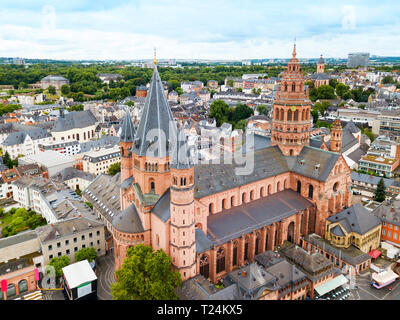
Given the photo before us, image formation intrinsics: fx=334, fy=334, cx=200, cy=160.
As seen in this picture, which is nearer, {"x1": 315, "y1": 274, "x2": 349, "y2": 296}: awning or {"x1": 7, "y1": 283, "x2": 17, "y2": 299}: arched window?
{"x1": 315, "y1": 274, "x2": 349, "y2": 296}: awning

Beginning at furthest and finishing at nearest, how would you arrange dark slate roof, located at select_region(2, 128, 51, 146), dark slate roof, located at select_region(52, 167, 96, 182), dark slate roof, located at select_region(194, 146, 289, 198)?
dark slate roof, located at select_region(2, 128, 51, 146) → dark slate roof, located at select_region(52, 167, 96, 182) → dark slate roof, located at select_region(194, 146, 289, 198)

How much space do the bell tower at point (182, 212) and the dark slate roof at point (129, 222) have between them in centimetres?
691

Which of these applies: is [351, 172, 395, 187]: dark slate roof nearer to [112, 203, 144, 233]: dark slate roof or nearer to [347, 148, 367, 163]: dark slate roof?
[347, 148, 367, 163]: dark slate roof

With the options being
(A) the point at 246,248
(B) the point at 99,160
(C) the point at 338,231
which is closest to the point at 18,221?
(B) the point at 99,160

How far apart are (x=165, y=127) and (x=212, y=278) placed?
1028 inches

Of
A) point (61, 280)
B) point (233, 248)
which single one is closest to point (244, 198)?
point (233, 248)

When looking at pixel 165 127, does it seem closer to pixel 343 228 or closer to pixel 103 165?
pixel 343 228

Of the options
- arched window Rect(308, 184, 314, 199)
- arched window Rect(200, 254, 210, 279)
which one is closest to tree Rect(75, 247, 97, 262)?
arched window Rect(200, 254, 210, 279)

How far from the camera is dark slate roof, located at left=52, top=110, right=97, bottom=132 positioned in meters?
151

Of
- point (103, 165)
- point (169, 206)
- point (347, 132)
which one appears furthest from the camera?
point (347, 132)

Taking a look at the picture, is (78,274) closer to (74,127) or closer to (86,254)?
(86,254)

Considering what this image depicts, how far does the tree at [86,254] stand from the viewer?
6207cm

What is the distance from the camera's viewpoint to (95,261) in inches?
2591

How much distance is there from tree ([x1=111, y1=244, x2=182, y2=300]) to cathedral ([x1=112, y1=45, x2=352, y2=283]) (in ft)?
10.5
